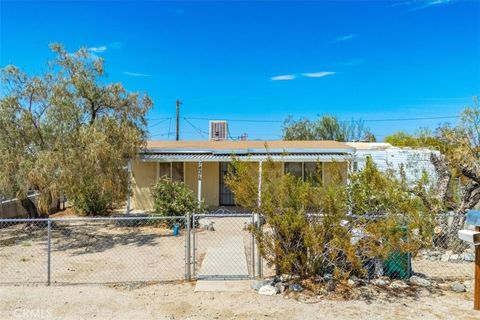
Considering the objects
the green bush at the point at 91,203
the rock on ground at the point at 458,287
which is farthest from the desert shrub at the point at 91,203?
the rock on ground at the point at 458,287

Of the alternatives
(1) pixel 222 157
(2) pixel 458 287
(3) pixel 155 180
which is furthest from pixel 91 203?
(2) pixel 458 287

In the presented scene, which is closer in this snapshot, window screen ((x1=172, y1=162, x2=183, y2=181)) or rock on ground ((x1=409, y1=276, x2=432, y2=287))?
rock on ground ((x1=409, y1=276, x2=432, y2=287))

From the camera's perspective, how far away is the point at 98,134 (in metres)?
11.2

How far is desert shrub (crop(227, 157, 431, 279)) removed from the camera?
21.1ft

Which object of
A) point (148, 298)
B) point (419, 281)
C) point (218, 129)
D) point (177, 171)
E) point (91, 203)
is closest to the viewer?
point (148, 298)

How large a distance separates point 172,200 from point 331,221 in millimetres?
7378

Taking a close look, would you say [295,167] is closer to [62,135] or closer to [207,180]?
[207,180]

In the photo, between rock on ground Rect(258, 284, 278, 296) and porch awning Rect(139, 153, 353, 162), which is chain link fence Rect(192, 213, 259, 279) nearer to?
rock on ground Rect(258, 284, 278, 296)

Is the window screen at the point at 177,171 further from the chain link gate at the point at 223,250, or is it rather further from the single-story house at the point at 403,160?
the single-story house at the point at 403,160

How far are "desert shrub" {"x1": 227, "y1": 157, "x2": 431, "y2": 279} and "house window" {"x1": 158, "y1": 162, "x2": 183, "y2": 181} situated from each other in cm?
1065

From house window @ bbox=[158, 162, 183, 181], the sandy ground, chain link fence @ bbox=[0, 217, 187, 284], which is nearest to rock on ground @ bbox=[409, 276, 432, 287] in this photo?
the sandy ground

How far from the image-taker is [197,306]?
6.14 metres

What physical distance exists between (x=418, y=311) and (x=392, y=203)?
1.69 m

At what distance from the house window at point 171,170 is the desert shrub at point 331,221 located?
10653 mm
